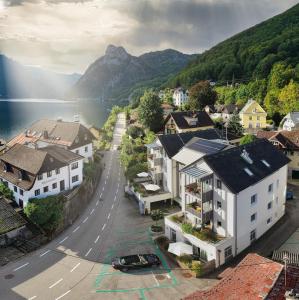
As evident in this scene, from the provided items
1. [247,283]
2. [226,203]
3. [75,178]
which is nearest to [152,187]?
[75,178]

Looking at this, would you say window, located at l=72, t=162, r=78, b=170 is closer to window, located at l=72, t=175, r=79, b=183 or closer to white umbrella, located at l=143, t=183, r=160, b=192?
window, located at l=72, t=175, r=79, b=183

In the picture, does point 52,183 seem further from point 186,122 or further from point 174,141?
point 186,122

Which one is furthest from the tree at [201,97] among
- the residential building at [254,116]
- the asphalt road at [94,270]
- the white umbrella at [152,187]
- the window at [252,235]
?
the window at [252,235]

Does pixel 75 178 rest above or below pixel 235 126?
below

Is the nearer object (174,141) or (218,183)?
(218,183)

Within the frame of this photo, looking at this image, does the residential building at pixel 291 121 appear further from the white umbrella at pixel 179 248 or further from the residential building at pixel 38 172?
the white umbrella at pixel 179 248

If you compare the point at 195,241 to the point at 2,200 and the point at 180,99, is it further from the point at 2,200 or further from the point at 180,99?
the point at 180,99

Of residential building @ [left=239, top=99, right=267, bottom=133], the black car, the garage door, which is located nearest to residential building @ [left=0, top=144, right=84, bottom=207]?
the black car

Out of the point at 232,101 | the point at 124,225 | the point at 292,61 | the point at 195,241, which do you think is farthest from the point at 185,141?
the point at 292,61
